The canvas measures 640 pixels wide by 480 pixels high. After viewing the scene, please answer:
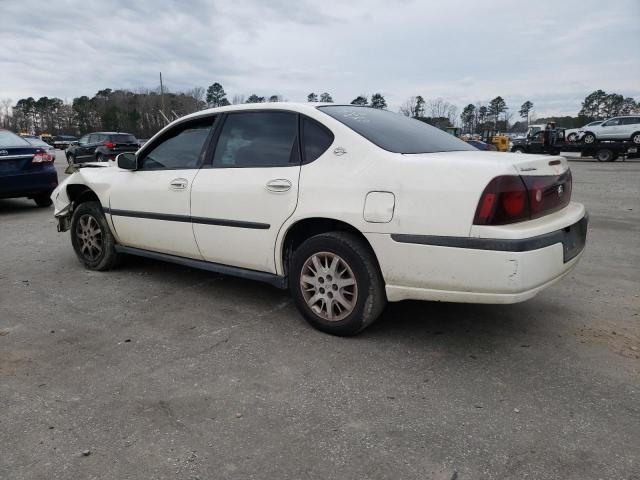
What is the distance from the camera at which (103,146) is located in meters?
19.7

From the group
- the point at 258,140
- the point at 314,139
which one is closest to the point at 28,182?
the point at 258,140

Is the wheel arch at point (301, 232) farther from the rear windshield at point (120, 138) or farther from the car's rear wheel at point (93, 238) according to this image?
the rear windshield at point (120, 138)

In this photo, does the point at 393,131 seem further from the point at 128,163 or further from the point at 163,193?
the point at 128,163

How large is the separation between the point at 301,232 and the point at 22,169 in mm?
7189

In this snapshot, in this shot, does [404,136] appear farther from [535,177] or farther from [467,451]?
[467,451]

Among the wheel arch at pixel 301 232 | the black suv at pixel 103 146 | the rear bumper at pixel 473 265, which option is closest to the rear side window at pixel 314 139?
the wheel arch at pixel 301 232

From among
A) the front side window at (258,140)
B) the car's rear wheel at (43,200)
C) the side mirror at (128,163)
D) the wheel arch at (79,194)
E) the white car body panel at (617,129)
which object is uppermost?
the white car body panel at (617,129)

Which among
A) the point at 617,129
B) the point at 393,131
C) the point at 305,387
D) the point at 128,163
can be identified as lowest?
the point at 305,387

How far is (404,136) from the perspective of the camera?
3.54m

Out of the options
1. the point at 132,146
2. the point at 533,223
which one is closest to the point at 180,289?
the point at 533,223

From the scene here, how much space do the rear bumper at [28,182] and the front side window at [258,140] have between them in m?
6.29

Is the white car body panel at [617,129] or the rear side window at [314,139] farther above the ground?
the white car body panel at [617,129]

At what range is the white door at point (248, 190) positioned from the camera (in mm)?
3521

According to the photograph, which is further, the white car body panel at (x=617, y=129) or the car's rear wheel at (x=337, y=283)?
the white car body panel at (x=617, y=129)
